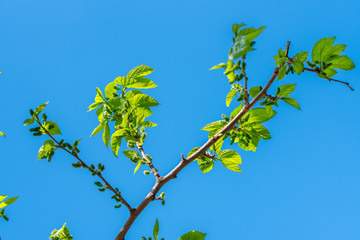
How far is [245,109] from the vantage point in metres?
2.30

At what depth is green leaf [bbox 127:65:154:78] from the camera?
3.08 meters

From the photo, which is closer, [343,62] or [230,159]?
[343,62]

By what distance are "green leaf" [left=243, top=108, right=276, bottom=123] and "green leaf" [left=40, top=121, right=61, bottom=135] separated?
1527mm

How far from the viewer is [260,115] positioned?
2621mm

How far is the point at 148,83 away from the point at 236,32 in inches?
52.0

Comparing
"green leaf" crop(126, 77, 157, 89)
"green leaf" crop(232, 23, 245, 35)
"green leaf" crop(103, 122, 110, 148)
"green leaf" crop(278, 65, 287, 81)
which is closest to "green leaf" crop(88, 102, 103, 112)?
"green leaf" crop(103, 122, 110, 148)

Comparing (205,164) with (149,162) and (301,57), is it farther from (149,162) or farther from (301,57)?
(301,57)

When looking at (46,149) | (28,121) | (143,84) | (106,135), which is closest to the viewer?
(28,121)

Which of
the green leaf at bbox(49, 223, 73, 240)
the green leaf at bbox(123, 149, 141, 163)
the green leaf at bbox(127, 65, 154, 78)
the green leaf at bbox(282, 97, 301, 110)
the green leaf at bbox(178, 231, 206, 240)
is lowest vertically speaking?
the green leaf at bbox(178, 231, 206, 240)

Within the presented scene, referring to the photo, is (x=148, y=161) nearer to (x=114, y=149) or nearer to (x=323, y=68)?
(x=114, y=149)

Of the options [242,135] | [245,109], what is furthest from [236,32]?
[242,135]

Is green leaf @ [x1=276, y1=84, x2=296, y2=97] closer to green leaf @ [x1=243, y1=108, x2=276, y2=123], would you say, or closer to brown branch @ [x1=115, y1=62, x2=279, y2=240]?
green leaf @ [x1=243, y1=108, x2=276, y2=123]

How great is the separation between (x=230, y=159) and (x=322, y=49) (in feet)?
3.80

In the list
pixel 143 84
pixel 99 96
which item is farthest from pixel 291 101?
pixel 99 96
